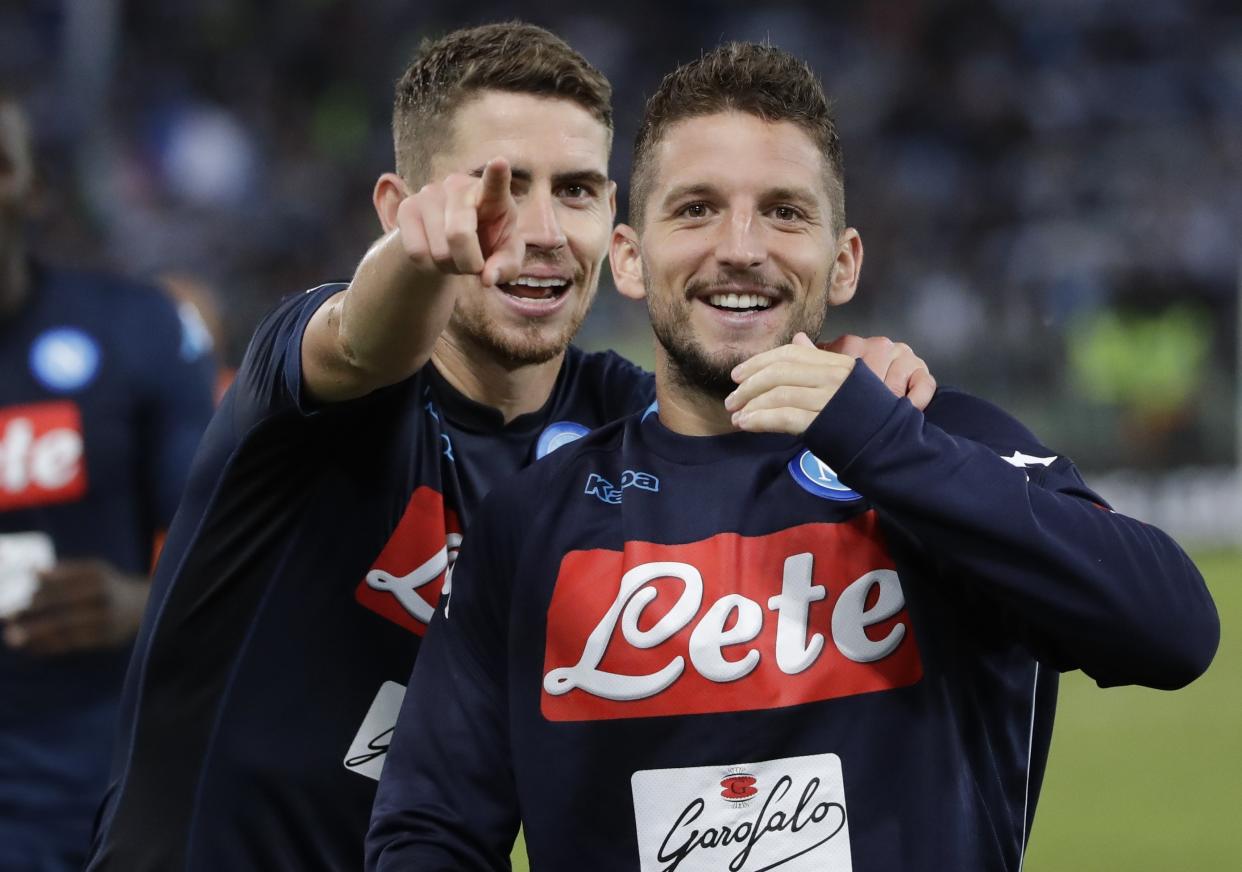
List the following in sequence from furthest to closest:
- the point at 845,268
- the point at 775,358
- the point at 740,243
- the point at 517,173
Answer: the point at 517,173 < the point at 845,268 < the point at 740,243 < the point at 775,358

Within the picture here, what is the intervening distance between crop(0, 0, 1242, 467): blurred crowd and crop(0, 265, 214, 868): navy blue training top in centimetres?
786

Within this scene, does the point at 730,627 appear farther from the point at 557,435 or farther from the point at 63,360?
the point at 63,360

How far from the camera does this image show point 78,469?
433cm

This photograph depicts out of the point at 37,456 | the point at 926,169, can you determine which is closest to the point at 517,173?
the point at 37,456

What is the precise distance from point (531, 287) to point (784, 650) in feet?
3.52

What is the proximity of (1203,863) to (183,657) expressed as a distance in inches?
207

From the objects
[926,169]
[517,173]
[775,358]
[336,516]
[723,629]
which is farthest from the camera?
[926,169]

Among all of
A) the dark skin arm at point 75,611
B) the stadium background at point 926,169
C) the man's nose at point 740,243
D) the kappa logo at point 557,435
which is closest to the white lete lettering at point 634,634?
the man's nose at point 740,243

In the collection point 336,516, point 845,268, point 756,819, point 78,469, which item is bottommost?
point 756,819

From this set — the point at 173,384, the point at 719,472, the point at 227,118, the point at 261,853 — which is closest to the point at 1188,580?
the point at 719,472

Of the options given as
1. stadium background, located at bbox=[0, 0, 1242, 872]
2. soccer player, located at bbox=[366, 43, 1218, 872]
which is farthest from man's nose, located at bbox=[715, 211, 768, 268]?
stadium background, located at bbox=[0, 0, 1242, 872]

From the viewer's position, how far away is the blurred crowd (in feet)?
48.5

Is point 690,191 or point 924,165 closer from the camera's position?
point 690,191

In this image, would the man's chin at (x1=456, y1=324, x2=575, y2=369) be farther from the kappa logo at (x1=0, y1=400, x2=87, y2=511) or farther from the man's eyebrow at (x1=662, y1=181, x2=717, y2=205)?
the kappa logo at (x1=0, y1=400, x2=87, y2=511)
